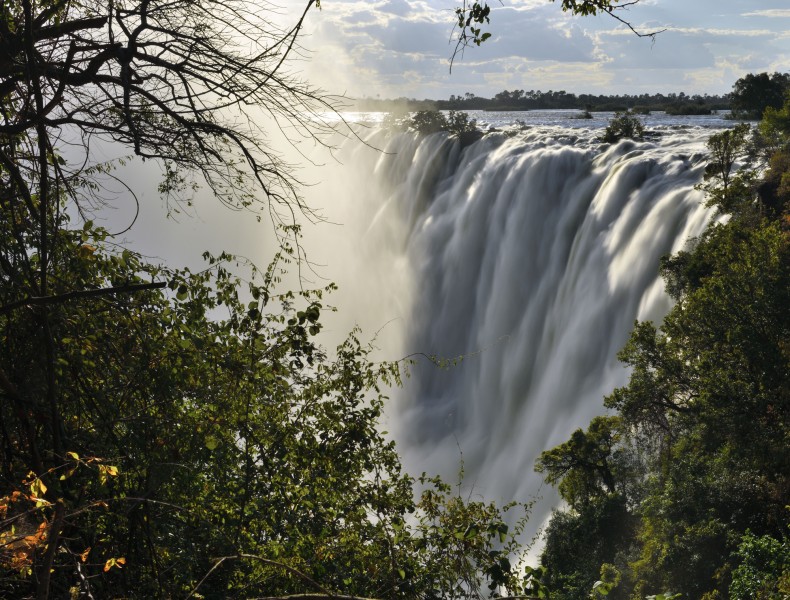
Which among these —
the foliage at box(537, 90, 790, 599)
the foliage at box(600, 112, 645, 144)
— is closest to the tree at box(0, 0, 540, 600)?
the foliage at box(537, 90, 790, 599)

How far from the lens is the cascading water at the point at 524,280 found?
949 inches

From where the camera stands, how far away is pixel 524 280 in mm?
31625

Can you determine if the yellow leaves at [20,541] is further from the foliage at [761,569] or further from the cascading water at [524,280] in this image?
the cascading water at [524,280]

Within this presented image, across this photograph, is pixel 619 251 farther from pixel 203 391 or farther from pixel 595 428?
pixel 203 391

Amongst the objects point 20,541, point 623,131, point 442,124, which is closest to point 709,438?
point 20,541

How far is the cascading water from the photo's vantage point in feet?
79.1

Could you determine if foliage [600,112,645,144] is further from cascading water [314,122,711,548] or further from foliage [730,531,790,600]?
foliage [730,531,790,600]

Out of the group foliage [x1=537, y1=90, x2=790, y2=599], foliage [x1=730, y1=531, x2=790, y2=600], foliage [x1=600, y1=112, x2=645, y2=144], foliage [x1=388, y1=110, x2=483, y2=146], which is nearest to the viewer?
foliage [x1=730, y1=531, x2=790, y2=600]

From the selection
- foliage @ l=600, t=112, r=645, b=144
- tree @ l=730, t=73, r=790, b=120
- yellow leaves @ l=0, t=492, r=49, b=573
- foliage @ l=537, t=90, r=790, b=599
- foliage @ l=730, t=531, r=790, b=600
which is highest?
tree @ l=730, t=73, r=790, b=120

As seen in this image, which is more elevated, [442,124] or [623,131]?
[442,124]

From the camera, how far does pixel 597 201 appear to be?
2759cm

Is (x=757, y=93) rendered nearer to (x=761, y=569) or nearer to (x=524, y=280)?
(x=524, y=280)

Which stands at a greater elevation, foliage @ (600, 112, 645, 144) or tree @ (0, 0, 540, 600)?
foliage @ (600, 112, 645, 144)

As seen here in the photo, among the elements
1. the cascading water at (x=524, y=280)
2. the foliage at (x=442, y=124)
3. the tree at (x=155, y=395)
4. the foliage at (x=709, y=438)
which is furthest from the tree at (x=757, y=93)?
the tree at (x=155, y=395)
